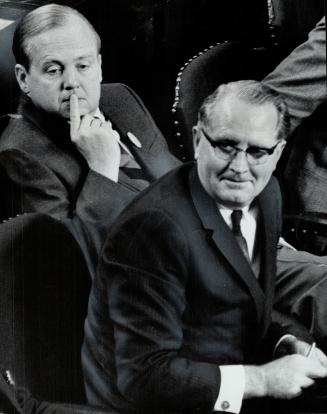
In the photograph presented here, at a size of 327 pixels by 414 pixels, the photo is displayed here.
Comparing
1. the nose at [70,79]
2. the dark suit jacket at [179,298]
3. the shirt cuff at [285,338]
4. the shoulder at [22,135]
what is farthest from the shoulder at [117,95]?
the shirt cuff at [285,338]

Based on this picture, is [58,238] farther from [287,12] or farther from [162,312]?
[287,12]

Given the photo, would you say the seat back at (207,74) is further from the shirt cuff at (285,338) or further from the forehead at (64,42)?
the shirt cuff at (285,338)

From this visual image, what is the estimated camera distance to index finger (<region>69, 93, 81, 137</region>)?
2.61 metres

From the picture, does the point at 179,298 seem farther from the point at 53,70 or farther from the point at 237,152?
the point at 53,70

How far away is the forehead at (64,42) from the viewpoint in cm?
257

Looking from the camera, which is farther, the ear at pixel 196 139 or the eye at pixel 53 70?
the eye at pixel 53 70

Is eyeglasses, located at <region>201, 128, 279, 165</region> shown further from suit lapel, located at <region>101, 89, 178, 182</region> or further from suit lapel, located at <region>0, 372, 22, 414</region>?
suit lapel, located at <region>0, 372, 22, 414</region>

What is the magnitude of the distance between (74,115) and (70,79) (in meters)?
0.12

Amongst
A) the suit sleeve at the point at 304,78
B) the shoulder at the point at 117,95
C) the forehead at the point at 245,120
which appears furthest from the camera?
the shoulder at the point at 117,95

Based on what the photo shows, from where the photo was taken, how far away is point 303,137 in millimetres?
2520

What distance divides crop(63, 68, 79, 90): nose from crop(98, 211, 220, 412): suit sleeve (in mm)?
518

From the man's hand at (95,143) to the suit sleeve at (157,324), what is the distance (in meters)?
0.25

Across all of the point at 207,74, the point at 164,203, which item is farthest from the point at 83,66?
the point at 164,203

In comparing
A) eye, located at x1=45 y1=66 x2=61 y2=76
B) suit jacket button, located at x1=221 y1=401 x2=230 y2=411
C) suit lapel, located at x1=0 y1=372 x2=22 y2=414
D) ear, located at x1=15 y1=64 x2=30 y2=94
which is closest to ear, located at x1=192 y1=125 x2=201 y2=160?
eye, located at x1=45 y1=66 x2=61 y2=76
